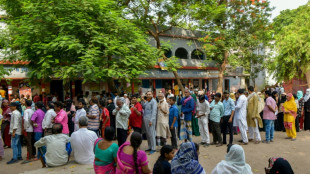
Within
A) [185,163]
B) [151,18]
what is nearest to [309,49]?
[151,18]

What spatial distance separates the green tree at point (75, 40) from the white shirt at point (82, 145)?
4.46 metres

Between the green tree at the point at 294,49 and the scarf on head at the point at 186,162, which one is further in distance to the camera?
the green tree at the point at 294,49

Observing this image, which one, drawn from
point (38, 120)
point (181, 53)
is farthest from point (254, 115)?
point (181, 53)

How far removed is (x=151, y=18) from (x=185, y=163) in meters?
14.0

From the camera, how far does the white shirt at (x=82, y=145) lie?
16.0 ft

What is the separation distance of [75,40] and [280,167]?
821cm

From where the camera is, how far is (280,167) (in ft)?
12.1

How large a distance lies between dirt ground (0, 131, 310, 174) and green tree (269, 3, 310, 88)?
37.7 ft

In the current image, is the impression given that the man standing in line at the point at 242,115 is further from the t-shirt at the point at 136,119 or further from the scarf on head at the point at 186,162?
the scarf on head at the point at 186,162

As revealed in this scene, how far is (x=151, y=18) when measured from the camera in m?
16.2

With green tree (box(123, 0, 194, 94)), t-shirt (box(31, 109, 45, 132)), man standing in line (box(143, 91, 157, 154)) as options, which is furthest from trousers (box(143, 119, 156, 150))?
green tree (box(123, 0, 194, 94))

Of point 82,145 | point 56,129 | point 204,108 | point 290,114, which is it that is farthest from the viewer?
point 290,114

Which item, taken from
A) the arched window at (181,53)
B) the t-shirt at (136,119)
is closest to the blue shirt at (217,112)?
the t-shirt at (136,119)

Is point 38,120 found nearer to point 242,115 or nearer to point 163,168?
point 163,168
